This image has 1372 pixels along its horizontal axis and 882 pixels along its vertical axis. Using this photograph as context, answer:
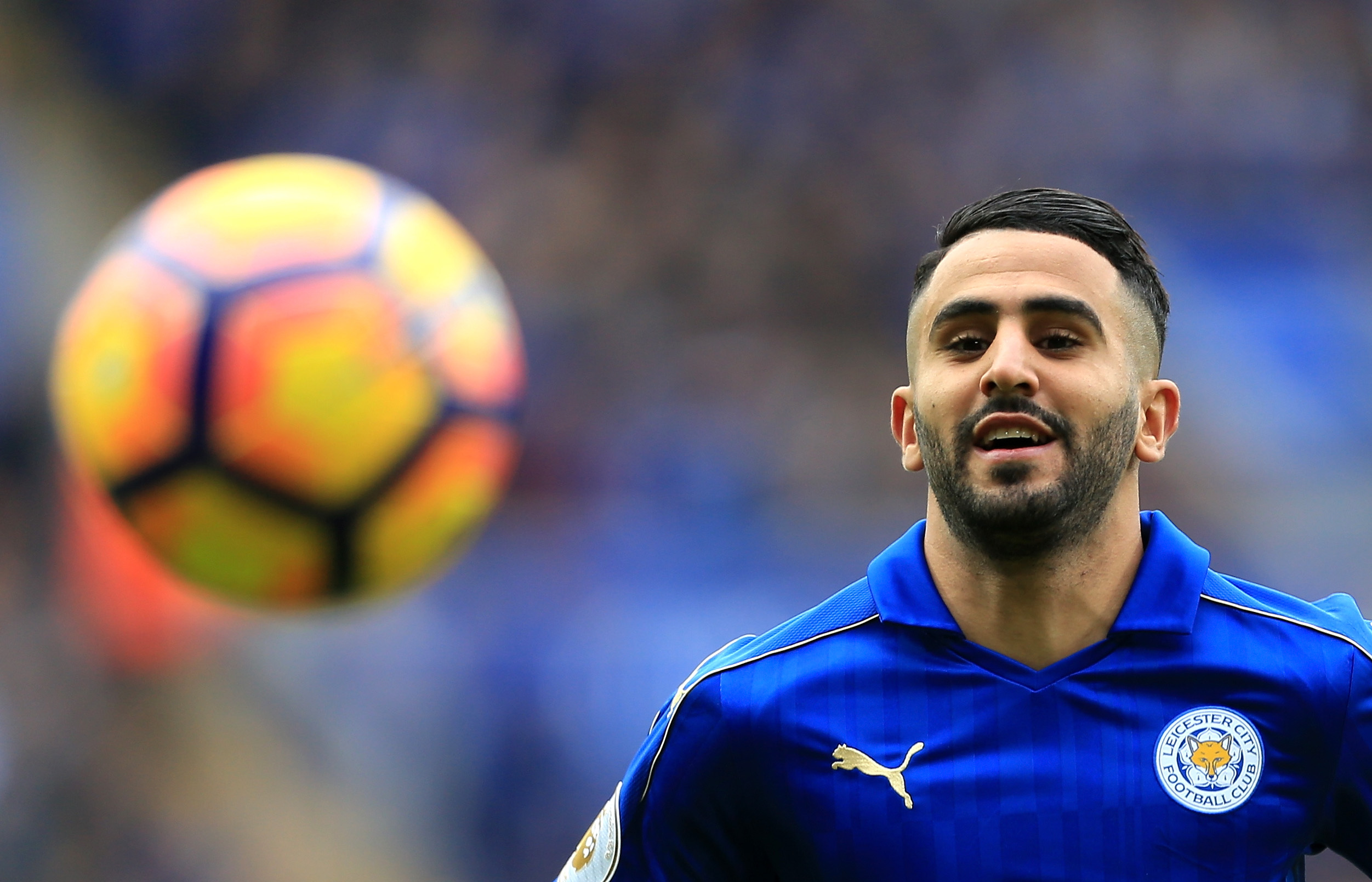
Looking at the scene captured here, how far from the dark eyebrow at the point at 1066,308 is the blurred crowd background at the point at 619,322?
4.29 meters

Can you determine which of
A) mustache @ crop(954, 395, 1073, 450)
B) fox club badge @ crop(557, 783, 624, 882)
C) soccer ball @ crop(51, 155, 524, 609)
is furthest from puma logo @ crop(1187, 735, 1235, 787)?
soccer ball @ crop(51, 155, 524, 609)

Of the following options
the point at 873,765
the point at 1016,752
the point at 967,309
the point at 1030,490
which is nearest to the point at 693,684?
the point at 873,765

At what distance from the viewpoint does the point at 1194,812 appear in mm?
2059

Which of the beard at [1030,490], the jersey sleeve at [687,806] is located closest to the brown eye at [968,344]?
the beard at [1030,490]

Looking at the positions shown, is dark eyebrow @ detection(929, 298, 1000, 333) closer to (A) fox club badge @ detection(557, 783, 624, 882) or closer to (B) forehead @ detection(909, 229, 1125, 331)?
(B) forehead @ detection(909, 229, 1125, 331)

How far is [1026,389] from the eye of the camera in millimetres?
2031

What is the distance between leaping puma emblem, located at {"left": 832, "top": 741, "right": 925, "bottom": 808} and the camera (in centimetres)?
211

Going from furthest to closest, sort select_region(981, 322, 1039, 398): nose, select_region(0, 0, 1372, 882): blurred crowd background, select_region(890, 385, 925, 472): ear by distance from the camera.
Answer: select_region(0, 0, 1372, 882): blurred crowd background < select_region(890, 385, 925, 472): ear < select_region(981, 322, 1039, 398): nose

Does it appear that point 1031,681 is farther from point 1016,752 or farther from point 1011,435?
point 1011,435

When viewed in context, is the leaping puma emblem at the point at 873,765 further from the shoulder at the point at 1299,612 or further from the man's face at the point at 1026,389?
the shoulder at the point at 1299,612

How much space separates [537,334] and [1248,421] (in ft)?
11.1

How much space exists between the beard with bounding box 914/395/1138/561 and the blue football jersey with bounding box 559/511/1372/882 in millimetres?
160

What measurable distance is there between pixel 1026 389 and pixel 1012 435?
0.07m

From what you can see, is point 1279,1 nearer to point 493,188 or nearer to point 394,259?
point 493,188
